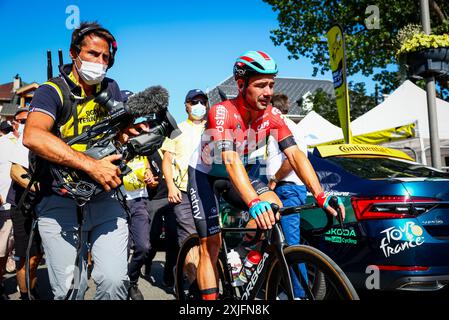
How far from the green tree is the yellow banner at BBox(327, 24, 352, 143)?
12.0 metres

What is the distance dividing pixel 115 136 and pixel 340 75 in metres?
6.91

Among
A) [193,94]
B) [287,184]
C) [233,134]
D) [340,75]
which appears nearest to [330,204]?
[233,134]

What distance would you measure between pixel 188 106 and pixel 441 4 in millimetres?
20389

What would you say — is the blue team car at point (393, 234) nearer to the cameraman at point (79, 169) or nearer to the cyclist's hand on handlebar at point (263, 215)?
the cyclist's hand on handlebar at point (263, 215)

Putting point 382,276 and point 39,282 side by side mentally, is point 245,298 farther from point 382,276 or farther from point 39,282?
point 39,282

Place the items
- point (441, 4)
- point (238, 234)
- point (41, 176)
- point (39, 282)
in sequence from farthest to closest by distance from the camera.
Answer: point (441, 4) → point (39, 282) → point (238, 234) → point (41, 176)

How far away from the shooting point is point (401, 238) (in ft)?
11.9

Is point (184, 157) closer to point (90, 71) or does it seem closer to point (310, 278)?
point (90, 71)

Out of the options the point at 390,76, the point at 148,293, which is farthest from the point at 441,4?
the point at 148,293

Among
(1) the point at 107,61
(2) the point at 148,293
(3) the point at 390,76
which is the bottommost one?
(2) the point at 148,293

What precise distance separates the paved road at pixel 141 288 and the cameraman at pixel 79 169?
8.89ft

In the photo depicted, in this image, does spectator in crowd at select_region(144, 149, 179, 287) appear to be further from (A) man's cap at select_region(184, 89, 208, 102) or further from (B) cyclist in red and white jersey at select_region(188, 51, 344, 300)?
(B) cyclist in red and white jersey at select_region(188, 51, 344, 300)

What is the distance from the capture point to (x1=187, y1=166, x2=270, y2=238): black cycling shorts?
349cm

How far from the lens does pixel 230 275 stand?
11.6ft
